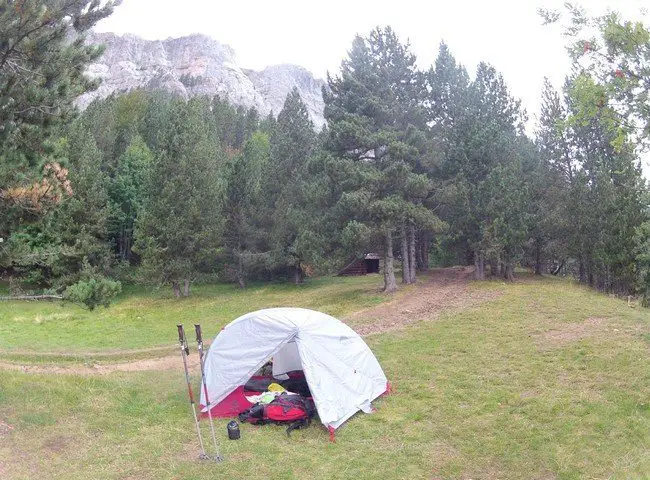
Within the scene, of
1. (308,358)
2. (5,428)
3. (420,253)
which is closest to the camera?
(5,428)

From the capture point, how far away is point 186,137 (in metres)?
31.5

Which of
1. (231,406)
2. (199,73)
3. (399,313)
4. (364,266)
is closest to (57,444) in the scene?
(231,406)

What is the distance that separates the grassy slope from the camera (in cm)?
2084

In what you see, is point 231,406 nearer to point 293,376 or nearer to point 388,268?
point 293,376

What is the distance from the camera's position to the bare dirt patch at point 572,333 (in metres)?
15.4

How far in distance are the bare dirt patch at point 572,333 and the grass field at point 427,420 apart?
0.05 metres

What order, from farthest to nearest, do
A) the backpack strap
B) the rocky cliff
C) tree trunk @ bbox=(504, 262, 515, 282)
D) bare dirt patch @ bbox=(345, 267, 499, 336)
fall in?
the rocky cliff, tree trunk @ bbox=(504, 262, 515, 282), bare dirt patch @ bbox=(345, 267, 499, 336), the backpack strap

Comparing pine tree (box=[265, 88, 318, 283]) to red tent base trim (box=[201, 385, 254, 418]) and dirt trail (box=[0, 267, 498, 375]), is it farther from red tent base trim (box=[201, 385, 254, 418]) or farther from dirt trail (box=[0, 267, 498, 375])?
red tent base trim (box=[201, 385, 254, 418])

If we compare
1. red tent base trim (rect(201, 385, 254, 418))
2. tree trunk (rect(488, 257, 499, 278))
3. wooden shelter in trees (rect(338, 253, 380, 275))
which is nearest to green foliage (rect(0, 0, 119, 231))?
red tent base trim (rect(201, 385, 254, 418))

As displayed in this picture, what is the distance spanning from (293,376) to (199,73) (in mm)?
135660

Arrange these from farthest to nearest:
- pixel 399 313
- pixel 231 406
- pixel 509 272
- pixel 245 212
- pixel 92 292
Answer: pixel 245 212
pixel 509 272
pixel 399 313
pixel 231 406
pixel 92 292

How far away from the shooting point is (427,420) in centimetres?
1042

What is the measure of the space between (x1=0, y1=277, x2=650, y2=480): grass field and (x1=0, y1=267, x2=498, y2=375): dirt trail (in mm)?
1374

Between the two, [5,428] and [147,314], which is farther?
[147,314]
